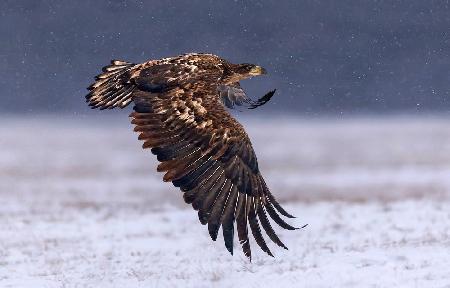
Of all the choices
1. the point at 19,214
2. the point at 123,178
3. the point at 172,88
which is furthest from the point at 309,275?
the point at 123,178

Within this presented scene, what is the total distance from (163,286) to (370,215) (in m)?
8.52

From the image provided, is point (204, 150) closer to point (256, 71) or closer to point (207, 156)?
point (207, 156)

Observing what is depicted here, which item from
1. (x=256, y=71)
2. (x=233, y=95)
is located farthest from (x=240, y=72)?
(x=233, y=95)

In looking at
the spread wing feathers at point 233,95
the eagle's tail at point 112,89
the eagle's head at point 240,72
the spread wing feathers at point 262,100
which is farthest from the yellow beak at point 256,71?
the eagle's tail at point 112,89

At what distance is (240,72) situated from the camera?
36.4 ft

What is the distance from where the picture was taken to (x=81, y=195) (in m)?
31.2

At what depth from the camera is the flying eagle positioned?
943 centimetres

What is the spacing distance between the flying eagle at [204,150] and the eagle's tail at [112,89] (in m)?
0.77

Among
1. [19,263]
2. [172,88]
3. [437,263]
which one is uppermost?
[172,88]

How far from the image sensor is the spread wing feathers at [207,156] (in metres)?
9.46

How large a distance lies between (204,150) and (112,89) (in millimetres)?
1980

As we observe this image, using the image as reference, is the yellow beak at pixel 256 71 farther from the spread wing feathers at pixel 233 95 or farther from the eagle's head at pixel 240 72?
the spread wing feathers at pixel 233 95

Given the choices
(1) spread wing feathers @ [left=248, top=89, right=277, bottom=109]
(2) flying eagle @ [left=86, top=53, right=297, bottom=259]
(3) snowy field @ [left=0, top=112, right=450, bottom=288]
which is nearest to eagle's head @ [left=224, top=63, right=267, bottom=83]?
(1) spread wing feathers @ [left=248, top=89, right=277, bottom=109]

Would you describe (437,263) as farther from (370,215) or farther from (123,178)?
(123,178)
